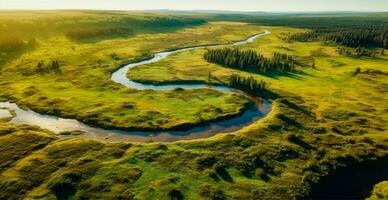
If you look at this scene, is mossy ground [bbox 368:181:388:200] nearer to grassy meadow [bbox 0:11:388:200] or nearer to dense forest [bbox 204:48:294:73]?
grassy meadow [bbox 0:11:388:200]

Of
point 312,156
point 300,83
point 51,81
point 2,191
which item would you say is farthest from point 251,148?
point 51,81

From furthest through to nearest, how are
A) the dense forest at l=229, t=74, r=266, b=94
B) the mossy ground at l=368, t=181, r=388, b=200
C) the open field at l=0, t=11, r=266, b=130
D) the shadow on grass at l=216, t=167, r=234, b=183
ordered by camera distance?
the dense forest at l=229, t=74, r=266, b=94
the open field at l=0, t=11, r=266, b=130
the shadow on grass at l=216, t=167, r=234, b=183
the mossy ground at l=368, t=181, r=388, b=200

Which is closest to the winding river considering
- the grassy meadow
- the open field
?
the open field

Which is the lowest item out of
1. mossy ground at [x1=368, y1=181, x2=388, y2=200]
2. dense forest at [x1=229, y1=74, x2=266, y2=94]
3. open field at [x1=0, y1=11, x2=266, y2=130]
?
mossy ground at [x1=368, y1=181, x2=388, y2=200]

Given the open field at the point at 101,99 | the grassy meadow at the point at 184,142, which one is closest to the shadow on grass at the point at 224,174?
the grassy meadow at the point at 184,142

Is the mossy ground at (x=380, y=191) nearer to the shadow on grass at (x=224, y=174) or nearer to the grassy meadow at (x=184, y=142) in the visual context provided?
the grassy meadow at (x=184, y=142)
